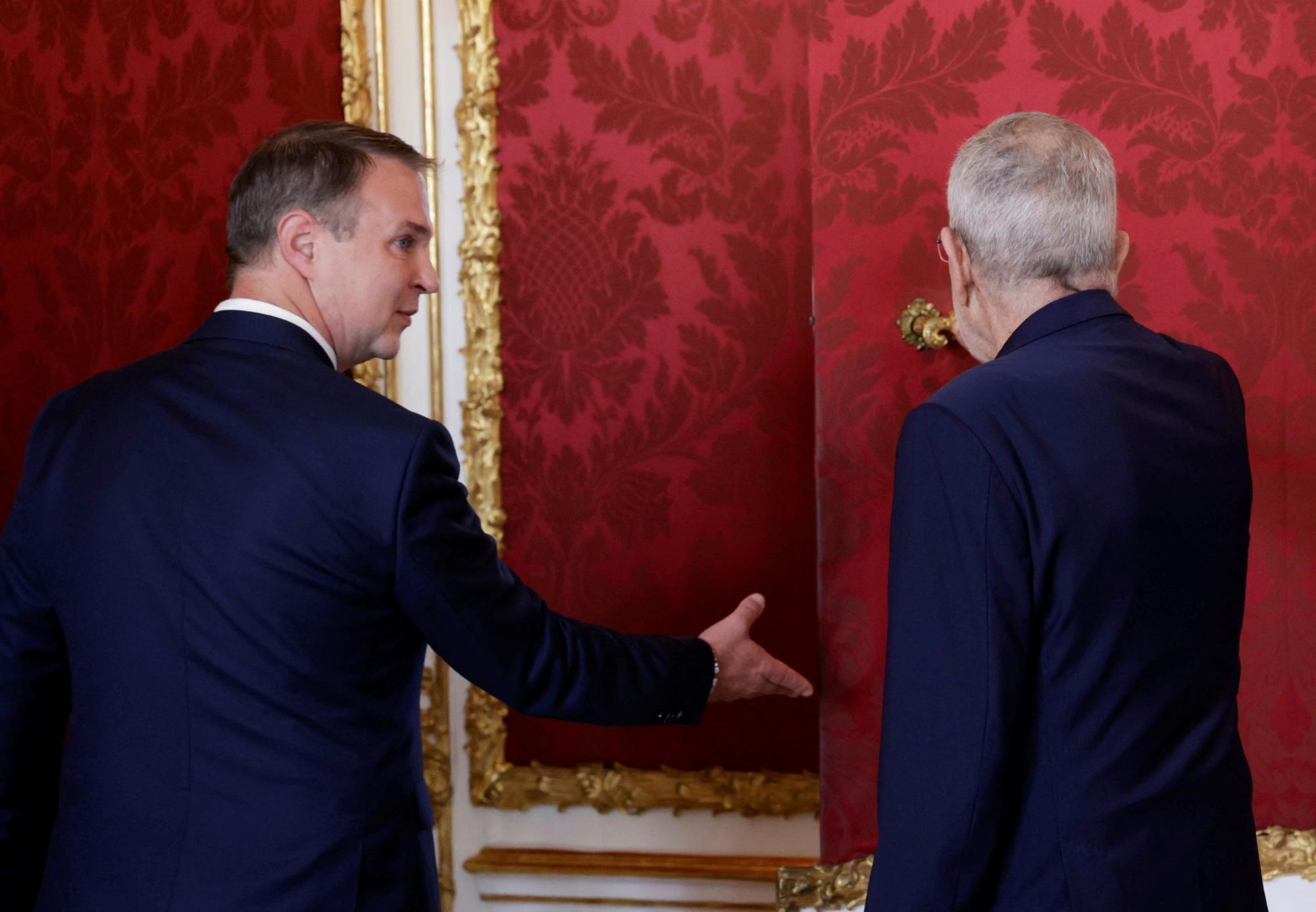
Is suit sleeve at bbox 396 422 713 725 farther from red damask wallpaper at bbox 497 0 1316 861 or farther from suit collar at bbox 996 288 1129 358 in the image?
suit collar at bbox 996 288 1129 358

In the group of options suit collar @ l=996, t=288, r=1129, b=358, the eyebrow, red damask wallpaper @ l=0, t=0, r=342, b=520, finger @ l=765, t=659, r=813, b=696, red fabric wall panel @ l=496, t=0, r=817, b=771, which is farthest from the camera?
red fabric wall panel @ l=496, t=0, r=817, b=771

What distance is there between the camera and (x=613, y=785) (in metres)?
2.44

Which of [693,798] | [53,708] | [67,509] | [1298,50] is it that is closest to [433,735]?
[693,798]

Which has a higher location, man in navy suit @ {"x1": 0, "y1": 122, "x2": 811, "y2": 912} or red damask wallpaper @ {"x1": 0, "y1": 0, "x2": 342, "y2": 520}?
red damask wallpaper @ {"x1": 0, "y1": 0, "x2": 342, "y2": 520}

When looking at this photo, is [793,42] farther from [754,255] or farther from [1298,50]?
[1298,50]

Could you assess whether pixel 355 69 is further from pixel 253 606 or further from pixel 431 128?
pixel 253 606

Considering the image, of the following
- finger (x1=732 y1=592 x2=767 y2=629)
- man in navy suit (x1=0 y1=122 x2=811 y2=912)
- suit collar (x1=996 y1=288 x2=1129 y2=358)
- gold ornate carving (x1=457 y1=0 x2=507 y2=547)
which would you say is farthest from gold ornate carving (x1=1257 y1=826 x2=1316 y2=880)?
gold ornate carving (x1=457 y1=0 x2=507 y2=547)

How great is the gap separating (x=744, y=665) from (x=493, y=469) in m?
0.79

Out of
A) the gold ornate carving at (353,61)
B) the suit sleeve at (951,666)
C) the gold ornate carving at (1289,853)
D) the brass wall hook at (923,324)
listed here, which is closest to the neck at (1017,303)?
the suit sleeve at (951,666)

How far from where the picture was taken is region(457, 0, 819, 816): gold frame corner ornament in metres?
2.40

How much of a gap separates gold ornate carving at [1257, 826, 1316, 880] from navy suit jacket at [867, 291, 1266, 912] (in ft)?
2.64

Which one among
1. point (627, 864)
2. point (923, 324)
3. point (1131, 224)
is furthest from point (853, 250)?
point (627, 864)

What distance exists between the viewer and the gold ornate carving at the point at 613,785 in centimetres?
239

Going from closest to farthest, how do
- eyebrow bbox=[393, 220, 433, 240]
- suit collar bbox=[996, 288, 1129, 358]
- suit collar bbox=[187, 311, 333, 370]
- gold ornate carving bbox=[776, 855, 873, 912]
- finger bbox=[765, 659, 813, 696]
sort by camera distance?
suit collar bbox=[996, 288, 1129, 358] < suit collar bbox=[187, 311, 333, 370] < eyebrow bbox=[393, 220, 433, 240] < finger bbox=[765, 659, 813, 696] < gold ornate carving bbox=[776, 855, 873, 912]
